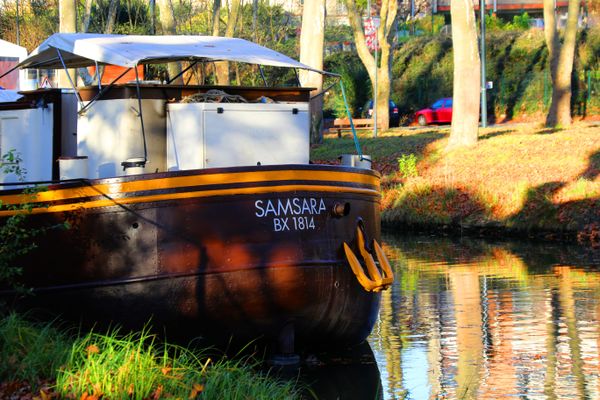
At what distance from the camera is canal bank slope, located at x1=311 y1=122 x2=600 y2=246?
71.0ft

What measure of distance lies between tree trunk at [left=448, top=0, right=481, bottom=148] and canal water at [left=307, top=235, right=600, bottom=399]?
29.9 feet

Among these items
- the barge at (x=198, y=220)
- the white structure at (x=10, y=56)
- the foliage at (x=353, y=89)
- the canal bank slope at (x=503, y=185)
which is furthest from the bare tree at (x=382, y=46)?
the barge at (x=198, y=220)

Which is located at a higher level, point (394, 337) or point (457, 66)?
point (457, 66)

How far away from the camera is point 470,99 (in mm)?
28469

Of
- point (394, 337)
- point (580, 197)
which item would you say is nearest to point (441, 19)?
point (580, 197)

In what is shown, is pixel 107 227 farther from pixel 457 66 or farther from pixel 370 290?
pixel 457 66

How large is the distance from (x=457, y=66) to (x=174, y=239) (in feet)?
61.0

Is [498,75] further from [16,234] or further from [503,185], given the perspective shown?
[16,234]

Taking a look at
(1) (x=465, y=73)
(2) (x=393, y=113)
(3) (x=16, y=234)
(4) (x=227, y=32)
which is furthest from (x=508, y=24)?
(3) (x=16, y=234)

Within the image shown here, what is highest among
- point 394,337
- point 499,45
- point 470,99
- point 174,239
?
point 499,45

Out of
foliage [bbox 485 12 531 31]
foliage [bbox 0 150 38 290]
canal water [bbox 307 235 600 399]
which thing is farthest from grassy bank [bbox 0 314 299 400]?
foliage [bbox 485 12 531 31]

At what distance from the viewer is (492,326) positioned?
1316 cm

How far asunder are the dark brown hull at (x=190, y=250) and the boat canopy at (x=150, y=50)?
1.46 metres

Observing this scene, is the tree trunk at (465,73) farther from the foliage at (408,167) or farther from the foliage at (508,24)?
the foliage at (508,24)
